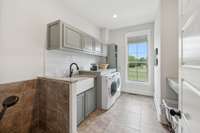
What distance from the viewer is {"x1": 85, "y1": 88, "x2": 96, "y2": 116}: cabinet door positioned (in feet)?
7.50

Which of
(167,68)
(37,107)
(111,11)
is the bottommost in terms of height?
(37,107)

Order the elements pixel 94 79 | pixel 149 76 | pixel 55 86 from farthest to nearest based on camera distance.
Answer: pixel 149 76 < pixel 94 79 < pixel 55 86

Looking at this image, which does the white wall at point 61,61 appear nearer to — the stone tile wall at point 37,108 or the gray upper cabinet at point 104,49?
the stone tile wall at point 37,108

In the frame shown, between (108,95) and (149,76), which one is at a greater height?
(149,76)

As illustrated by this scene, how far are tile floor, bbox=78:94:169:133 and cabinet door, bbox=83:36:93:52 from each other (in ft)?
5.90

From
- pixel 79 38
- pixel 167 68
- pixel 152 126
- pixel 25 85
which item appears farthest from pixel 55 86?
pixel 167 68

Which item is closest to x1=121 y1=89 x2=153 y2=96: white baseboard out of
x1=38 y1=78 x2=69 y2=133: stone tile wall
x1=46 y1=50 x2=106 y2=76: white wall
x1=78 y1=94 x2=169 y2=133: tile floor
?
→ x1=78 y1=94 x2=169 y2=133: tile floor

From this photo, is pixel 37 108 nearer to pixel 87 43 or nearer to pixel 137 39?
pixel 87 43

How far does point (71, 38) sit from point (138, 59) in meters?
2.98

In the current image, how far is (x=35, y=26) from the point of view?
6.31ft

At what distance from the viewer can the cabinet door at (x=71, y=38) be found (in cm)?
207

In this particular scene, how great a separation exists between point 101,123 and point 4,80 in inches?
76.5

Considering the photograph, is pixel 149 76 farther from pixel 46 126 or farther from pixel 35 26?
pixel 35 26

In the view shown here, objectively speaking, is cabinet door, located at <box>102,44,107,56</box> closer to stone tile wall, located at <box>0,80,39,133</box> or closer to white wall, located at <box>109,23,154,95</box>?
white wall, located at <box>109,23,154,95</box>
